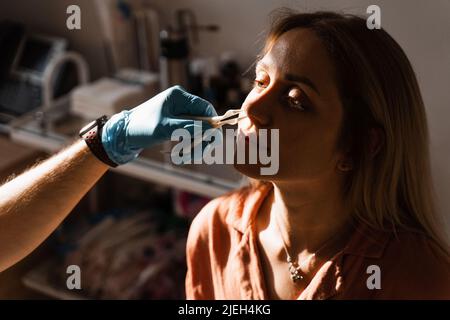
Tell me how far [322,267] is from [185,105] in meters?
0.41

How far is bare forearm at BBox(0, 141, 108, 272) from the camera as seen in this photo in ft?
3.95

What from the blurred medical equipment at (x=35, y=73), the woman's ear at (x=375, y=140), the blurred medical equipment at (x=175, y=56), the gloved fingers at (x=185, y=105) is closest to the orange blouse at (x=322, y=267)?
the woman's ear at (x=375, y=140)

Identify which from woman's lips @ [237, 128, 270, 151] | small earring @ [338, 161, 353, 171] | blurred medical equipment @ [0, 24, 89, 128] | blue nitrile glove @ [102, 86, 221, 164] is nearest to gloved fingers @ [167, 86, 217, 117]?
blue nitrile glove @ [102, 86, 221, 164]

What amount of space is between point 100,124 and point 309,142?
406 mm

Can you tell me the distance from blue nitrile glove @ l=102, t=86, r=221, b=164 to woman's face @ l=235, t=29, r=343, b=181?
4.2 inches

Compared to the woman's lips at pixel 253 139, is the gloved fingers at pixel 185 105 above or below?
above

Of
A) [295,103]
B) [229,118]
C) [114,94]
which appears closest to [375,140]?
[295,103]

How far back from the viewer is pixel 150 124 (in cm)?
117

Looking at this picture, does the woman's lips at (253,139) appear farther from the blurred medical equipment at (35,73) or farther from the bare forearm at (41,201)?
the blurred medical equipment at (35,73)

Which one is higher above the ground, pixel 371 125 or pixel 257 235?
pixel 371 125

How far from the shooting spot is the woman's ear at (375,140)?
1177 mm

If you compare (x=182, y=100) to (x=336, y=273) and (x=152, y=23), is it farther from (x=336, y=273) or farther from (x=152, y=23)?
(x=152, y=23)
